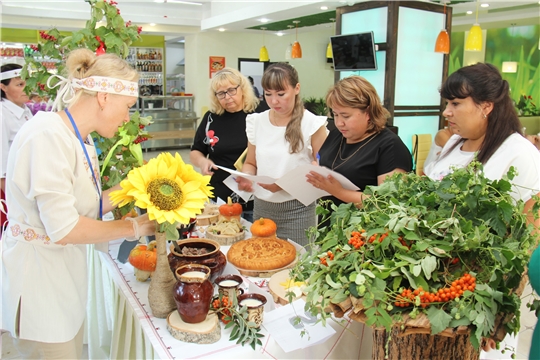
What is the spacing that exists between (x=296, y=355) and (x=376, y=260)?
54cm

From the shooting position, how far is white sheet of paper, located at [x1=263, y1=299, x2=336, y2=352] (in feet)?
4.39

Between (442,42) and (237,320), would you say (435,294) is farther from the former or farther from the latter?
(442,42)

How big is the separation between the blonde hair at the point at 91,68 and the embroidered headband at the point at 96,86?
0.02 m

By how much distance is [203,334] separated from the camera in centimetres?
139

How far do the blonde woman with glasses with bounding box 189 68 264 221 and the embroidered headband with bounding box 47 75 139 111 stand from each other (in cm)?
134

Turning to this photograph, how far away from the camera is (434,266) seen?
100cm

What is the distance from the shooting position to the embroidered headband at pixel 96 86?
144cm

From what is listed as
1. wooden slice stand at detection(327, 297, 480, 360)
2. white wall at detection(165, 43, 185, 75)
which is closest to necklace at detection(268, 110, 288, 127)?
wooden slice stand at detection(327, 297, 480, 360)

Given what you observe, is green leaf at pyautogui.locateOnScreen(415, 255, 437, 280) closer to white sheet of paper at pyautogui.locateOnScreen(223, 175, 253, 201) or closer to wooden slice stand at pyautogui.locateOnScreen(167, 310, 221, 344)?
wooden slice stand at pyautogui.locateOnScreen(167, 310, 221, 344)

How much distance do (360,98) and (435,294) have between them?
3.83ft

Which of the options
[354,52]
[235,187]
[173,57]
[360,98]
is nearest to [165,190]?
[360,98]

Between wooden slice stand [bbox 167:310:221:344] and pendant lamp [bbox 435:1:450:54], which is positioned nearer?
wooden slice stand [bbox 167:310:221:344]

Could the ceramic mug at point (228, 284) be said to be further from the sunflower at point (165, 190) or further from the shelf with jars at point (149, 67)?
the shelf with jars at point (149, 67)

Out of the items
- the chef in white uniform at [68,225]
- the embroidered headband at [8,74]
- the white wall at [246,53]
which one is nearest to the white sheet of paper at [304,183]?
the chef in white uniform at [68,225]
